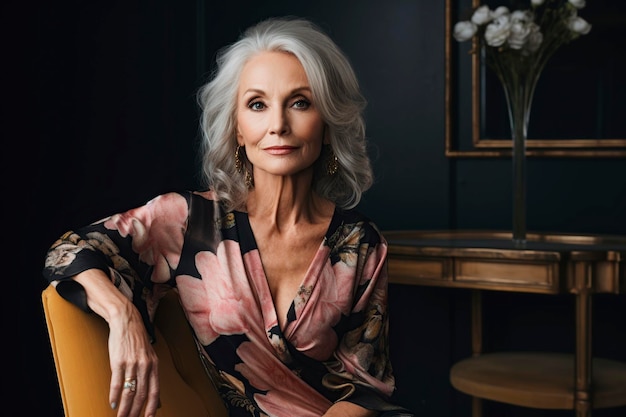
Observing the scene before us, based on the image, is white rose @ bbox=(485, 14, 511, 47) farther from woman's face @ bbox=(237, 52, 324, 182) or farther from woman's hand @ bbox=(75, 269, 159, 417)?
woman's hand @ bbox=(75, 269, 159, 417)

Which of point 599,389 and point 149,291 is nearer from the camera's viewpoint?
point 149,291

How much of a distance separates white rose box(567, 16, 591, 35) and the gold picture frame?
488 millimetres

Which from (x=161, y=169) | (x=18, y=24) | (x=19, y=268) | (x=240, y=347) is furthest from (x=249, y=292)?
(x=161, y=169)

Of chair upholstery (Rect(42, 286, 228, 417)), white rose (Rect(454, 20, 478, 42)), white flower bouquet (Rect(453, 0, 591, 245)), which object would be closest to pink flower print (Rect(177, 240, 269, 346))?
chair upholstery (Rect(42, 286, 228, 417))

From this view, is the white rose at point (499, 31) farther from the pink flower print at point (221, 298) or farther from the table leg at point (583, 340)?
the pink flower print at point (221, 298)

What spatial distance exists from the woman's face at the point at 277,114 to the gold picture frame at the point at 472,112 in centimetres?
204

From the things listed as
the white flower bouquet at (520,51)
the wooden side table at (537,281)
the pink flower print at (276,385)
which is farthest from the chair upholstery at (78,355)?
the white flower bouquet at (520,51)

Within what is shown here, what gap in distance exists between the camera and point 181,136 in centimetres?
421

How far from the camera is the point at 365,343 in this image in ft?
Result: 6.66

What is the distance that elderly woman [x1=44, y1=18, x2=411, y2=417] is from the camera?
1933 mm

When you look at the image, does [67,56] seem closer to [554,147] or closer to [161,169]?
[161,169]

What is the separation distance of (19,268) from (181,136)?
1.30m

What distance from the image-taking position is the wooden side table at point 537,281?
3.02 meters

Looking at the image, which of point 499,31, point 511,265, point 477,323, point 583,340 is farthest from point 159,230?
point 477,323
